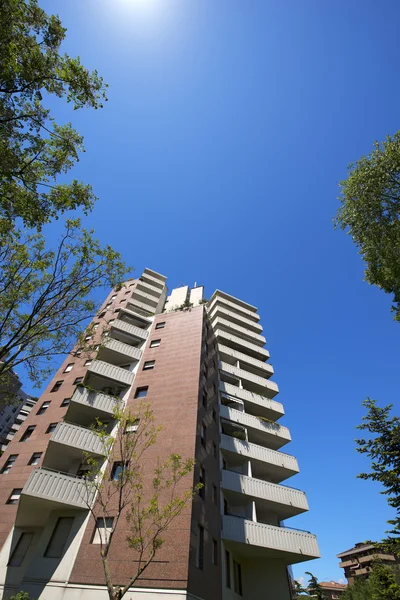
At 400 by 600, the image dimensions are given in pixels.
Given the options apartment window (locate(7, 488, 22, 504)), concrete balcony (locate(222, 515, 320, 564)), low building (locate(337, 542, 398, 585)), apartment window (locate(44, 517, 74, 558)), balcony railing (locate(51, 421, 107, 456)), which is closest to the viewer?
apartment window (locate(44, 517, 74, 558))

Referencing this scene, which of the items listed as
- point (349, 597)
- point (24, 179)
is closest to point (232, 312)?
point (24, 179)

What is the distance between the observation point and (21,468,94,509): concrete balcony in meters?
13.6

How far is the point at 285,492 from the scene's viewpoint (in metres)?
19.3

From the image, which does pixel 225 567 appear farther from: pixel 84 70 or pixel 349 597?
pixel 349 597

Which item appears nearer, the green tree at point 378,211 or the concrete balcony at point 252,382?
the green tree at point 378,211

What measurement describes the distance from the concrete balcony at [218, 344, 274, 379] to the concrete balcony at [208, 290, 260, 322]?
7972 millimetres

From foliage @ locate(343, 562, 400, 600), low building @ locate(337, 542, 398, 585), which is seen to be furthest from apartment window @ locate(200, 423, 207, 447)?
low building @ locate(337, 542, 398, 585)

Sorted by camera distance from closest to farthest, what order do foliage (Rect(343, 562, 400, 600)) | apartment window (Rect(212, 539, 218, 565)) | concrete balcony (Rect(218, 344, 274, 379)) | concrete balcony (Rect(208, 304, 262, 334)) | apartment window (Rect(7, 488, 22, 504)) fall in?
foliage (Rect(343, 562, 400, 600)), apartment window (Rect(212, 539, 218, 565)), apartment window (Rect(7, 488, 22, 504)), concrete balcony (Rect(218, 344, 274, 379)), concrete balcony (Rect(208, 304, 262, 334))

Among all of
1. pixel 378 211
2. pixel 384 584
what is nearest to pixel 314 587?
pixel 384 584

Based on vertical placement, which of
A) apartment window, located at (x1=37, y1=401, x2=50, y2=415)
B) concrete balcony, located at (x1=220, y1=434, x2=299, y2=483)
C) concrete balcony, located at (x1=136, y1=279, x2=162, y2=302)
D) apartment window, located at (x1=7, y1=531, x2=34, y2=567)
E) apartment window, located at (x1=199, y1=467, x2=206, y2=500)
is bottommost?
apartment window, located at (x1=7, y1=531, x2=34, y2=567)

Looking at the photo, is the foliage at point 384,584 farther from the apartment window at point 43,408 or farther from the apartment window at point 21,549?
the apartment window at point 43,408

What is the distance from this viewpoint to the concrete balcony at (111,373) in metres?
19.8

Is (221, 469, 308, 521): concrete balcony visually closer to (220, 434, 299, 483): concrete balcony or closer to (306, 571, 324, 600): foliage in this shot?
(220, 434, 299, 483): concrete balcony

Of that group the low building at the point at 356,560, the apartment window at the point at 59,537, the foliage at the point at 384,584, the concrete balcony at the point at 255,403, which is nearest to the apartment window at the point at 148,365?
the concrete balcony at the point at 255,403
